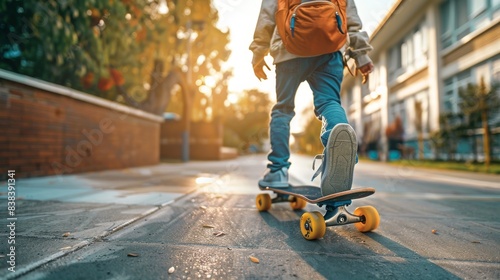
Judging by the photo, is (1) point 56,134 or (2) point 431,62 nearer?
(1) point 56,134

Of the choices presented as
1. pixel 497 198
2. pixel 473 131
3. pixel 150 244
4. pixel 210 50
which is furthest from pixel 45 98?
pixel 473 131

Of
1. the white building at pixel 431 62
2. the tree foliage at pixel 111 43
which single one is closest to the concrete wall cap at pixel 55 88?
the tree foliage at pixel 111 43

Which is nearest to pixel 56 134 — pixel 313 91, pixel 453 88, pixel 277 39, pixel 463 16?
pixel 277 39

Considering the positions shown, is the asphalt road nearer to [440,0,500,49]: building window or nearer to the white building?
Result: the white building

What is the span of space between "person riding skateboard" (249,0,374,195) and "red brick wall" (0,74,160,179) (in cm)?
415

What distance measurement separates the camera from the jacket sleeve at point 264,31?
2.29 meters

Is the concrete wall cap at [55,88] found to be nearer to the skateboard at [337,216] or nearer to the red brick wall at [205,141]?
the skateboard at [337,216]

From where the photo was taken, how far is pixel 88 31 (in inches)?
250

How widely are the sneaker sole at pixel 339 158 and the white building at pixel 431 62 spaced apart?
20.5 ft

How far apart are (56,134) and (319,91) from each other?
5.19 m

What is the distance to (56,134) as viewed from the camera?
18.1ft

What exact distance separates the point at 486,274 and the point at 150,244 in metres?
1.60

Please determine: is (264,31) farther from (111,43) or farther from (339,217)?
(111,43)
